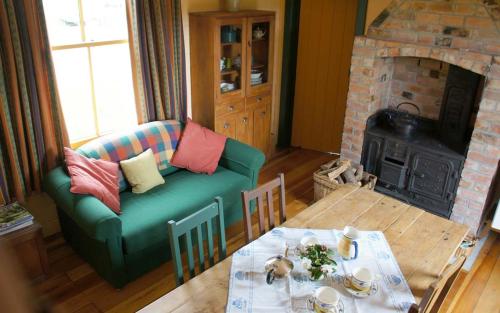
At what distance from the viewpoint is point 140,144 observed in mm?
3508

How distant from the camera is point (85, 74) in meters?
3.44

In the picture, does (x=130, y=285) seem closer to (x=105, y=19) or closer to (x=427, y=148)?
(x=105, y=19)

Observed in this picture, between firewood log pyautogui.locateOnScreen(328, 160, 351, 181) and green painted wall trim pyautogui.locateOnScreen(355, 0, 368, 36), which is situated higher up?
green painted wall trim pyautogui.locateOnScreen(355, 0, 368, 36)

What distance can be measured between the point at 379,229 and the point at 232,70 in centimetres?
233

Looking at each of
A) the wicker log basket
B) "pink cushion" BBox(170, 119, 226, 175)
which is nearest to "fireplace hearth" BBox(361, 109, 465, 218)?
the wicker log basket

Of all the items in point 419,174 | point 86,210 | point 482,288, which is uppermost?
point 86,210

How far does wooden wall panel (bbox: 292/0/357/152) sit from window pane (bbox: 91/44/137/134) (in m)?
2.23

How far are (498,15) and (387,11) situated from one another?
2.92 feet

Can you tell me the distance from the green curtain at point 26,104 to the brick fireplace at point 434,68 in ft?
8.89

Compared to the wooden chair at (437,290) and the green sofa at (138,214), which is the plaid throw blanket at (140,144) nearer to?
the green sofa at (138,214)

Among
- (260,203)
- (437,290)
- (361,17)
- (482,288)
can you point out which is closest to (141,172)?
(260,203)

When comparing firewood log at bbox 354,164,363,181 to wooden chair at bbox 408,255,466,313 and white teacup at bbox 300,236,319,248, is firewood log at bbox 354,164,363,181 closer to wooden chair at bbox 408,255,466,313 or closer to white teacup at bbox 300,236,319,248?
white teacup at bbox 300,236,319,248

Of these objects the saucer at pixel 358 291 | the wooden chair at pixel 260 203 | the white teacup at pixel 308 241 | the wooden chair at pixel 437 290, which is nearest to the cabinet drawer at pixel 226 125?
the wooden chair at pixel 260 203

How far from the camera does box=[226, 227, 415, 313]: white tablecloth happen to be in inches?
74.6
